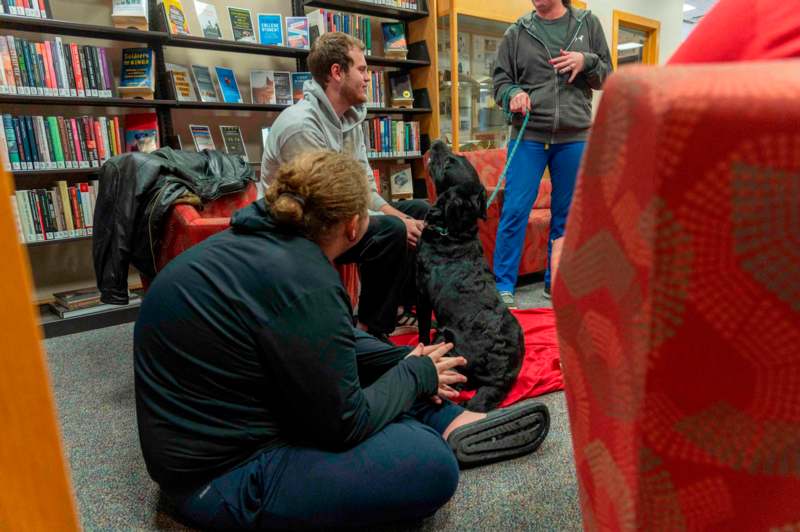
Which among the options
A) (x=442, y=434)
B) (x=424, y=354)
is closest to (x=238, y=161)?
(x=424, y=354)

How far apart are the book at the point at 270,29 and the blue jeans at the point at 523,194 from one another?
1755 mm

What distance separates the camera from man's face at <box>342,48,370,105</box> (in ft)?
6.64

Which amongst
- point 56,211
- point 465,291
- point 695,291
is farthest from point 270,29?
point 695,291

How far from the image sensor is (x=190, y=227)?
5.56ft

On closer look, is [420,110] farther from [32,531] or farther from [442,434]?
[32,531]

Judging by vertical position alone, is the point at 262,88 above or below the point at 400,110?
above

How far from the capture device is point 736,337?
355mm

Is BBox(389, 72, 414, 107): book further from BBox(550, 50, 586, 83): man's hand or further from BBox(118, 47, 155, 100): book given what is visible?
BBox(118, 47, 155, 100): book

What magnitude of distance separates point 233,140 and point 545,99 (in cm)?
199

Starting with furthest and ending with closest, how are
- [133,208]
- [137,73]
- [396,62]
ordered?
[396,62] < [137,73] < [133,208]

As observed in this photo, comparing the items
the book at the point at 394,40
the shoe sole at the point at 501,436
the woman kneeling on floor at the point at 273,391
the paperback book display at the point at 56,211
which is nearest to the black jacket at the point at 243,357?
the woman kneeling on floor at the point at 273,391

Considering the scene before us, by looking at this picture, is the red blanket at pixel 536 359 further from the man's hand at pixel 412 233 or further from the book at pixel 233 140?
the book at pixel 233 140

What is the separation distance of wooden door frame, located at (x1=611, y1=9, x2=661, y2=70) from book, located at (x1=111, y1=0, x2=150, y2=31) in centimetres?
459

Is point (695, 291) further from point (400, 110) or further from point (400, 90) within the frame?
point (400, 90)
